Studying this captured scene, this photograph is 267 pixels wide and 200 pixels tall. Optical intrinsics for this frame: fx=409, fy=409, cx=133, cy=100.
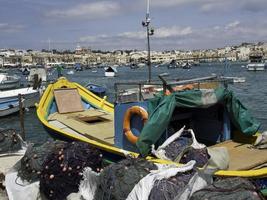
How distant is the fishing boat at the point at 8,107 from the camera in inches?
1158

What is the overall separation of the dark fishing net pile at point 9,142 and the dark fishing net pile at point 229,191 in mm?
7476

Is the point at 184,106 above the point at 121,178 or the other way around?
above

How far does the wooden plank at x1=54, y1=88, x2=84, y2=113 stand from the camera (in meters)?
16.3

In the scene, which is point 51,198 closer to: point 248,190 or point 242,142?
point 248,190

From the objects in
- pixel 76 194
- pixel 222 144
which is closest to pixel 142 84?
pixel 222 144

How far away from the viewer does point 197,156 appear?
823 cm

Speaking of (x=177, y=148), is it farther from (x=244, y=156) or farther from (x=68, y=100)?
(x=68, y=100)

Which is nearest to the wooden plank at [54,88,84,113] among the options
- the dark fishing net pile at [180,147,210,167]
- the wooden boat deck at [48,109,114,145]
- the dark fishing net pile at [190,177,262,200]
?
the wooden boat deck at [48,109,114,145]

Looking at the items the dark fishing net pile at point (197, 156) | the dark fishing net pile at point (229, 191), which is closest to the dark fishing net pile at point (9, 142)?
the dark fishing net pile at point (197, 156)

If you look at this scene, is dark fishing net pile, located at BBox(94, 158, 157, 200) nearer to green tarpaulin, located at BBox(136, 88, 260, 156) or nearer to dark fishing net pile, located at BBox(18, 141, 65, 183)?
green tarpaulin, located at BBox(136, 88, 260, 156)

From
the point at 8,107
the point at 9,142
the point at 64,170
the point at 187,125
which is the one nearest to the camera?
the point at 64,170

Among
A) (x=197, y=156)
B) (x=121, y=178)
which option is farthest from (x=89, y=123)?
(x=121, y=178)

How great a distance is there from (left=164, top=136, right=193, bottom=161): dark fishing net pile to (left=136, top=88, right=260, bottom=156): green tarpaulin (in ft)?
1.18

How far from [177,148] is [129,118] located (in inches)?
58.5
